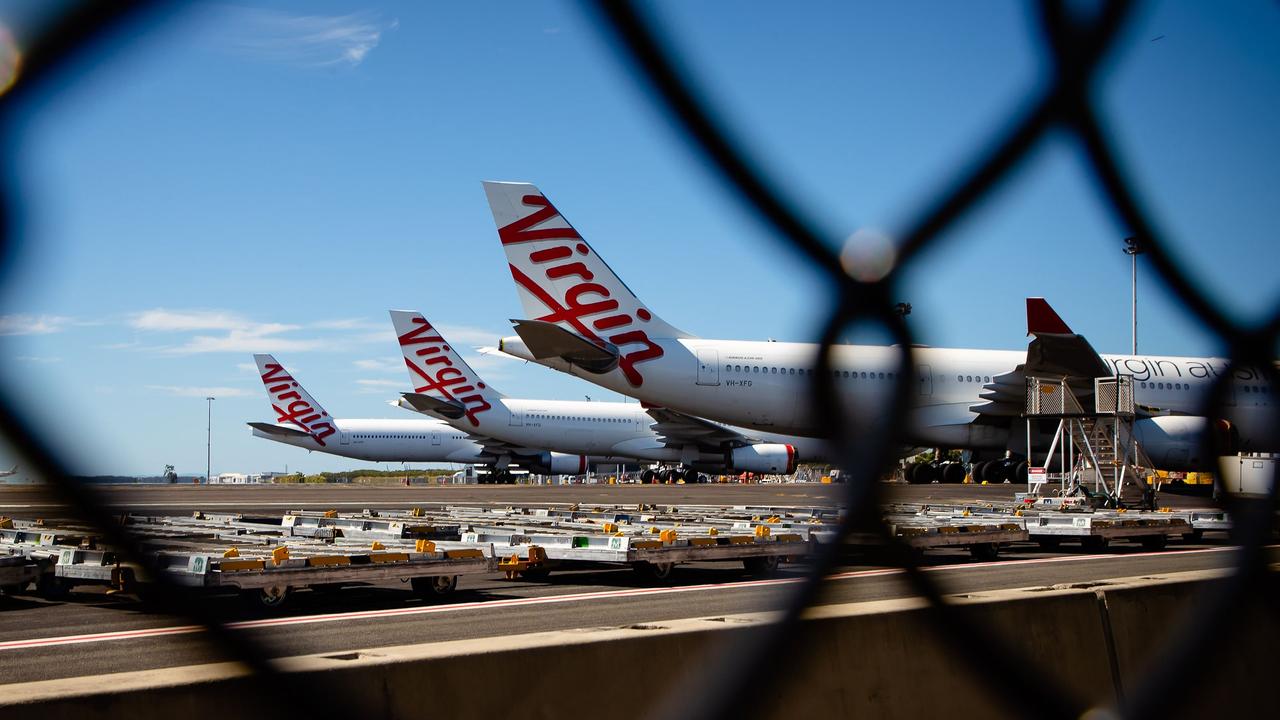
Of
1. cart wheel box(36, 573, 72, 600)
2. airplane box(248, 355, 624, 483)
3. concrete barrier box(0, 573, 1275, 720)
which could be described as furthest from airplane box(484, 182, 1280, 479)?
airplane box(248, 355, 624, 483)

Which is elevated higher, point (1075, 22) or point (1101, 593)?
point (1075, 22)

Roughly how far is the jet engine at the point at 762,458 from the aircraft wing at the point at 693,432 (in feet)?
1.47

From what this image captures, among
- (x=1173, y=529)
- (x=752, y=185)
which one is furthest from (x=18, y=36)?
(x=1173, y=529)

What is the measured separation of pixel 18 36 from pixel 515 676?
5.67 ft

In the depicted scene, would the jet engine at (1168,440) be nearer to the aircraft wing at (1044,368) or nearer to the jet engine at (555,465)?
the aircraft wing at (1044,368)

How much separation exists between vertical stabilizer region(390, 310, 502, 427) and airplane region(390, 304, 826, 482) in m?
0.03

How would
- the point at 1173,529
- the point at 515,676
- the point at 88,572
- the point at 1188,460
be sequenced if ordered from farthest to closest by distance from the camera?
1. the point at 1188,460
2. the point at 1173,529
3. the point at 88,572
4. the point at 515,676

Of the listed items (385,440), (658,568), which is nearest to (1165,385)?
(658,568)

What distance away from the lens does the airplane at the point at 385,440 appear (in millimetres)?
50531

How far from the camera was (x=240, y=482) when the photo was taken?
6956 cm

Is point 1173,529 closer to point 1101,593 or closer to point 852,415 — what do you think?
point 1101,593

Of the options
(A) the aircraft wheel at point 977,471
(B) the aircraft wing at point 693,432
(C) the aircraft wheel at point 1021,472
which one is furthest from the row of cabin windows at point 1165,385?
(B) the aircraft wing at point 693,432

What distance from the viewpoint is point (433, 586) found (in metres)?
9.53

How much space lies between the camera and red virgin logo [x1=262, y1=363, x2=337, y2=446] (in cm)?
5059
